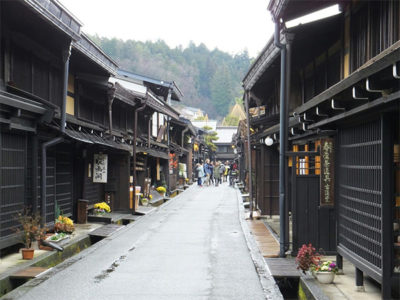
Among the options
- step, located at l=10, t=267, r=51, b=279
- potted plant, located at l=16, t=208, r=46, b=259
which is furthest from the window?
step, located at l=10, t=267, r=51, b=279

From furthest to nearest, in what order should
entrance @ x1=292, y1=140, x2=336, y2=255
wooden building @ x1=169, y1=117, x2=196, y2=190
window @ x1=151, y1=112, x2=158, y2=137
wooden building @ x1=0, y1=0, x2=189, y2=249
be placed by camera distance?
1. wooden building @ x1=169, y1=117, x2=196, y2=190
2. window @ x1=151, y1=112, x2=158, y2=137
3. wooden building @ x1=0, y1=0, x2=189, y2=249
4. entrance @ x1=292, y1=140, x2=336, y2=255

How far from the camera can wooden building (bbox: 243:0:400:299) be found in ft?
25.7

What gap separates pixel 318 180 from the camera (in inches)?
500

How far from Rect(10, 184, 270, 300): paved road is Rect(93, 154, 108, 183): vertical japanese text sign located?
2.69 meters

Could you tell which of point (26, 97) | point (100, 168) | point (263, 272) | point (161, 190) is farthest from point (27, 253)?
point (161, 190)

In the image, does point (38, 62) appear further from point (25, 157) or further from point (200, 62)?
point (200, 62)

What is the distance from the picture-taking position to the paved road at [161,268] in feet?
31.6

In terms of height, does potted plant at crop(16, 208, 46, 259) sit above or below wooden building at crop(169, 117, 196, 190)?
below

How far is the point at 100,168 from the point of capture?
21547 millimetres

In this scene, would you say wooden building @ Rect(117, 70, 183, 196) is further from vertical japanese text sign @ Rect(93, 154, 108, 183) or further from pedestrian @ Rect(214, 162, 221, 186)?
pedestrian @ Rect(214, 162, 221, 186)

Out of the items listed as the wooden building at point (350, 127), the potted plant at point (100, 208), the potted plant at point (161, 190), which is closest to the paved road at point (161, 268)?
the potted plant at point (100, 208)

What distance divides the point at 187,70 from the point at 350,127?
Answer: 153617 millimetres

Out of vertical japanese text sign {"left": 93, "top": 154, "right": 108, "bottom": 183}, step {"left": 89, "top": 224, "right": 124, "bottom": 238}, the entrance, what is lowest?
step {"left": 89, "top": 224, "right": 124, "bottom": 238}

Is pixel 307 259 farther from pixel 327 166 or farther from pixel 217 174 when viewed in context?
pixel 217 174
